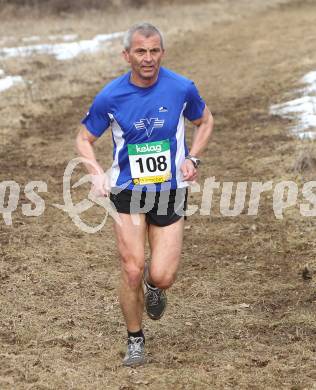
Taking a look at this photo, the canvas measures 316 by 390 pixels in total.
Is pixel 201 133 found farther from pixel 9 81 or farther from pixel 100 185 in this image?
pixel 9 81

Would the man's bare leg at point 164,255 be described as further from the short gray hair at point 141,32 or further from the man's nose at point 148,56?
the short gray hair at point 141,32

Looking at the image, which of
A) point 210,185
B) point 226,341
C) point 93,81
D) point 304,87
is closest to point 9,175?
point 210,185

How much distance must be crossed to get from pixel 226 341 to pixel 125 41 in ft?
7.96

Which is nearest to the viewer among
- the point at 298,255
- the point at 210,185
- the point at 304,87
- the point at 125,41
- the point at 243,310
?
the point at 125,41

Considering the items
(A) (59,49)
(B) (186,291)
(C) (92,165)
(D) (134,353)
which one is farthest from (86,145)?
(A) (59,49)

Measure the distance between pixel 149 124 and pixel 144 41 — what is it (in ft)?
1.89

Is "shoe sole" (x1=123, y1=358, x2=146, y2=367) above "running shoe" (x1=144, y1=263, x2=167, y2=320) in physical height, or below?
below

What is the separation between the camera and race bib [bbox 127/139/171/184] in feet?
18.4

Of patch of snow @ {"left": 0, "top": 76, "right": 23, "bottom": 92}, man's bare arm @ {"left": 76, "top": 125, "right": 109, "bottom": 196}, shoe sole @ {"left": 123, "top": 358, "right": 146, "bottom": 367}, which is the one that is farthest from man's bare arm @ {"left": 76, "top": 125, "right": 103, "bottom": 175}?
patch of snow @ {"left": 0, "top": 76, "right": 23, "bottom": 92}

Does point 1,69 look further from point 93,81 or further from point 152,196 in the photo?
point 152,196

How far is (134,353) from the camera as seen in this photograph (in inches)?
221

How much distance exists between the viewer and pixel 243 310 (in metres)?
6.82

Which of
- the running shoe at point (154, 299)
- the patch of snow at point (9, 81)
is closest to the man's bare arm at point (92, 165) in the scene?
the running shoe at point (154, 299)

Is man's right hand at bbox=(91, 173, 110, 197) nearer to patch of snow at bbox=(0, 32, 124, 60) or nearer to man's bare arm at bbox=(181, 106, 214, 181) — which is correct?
man's bare arm at bbox=(181, 106, 214, 181)
